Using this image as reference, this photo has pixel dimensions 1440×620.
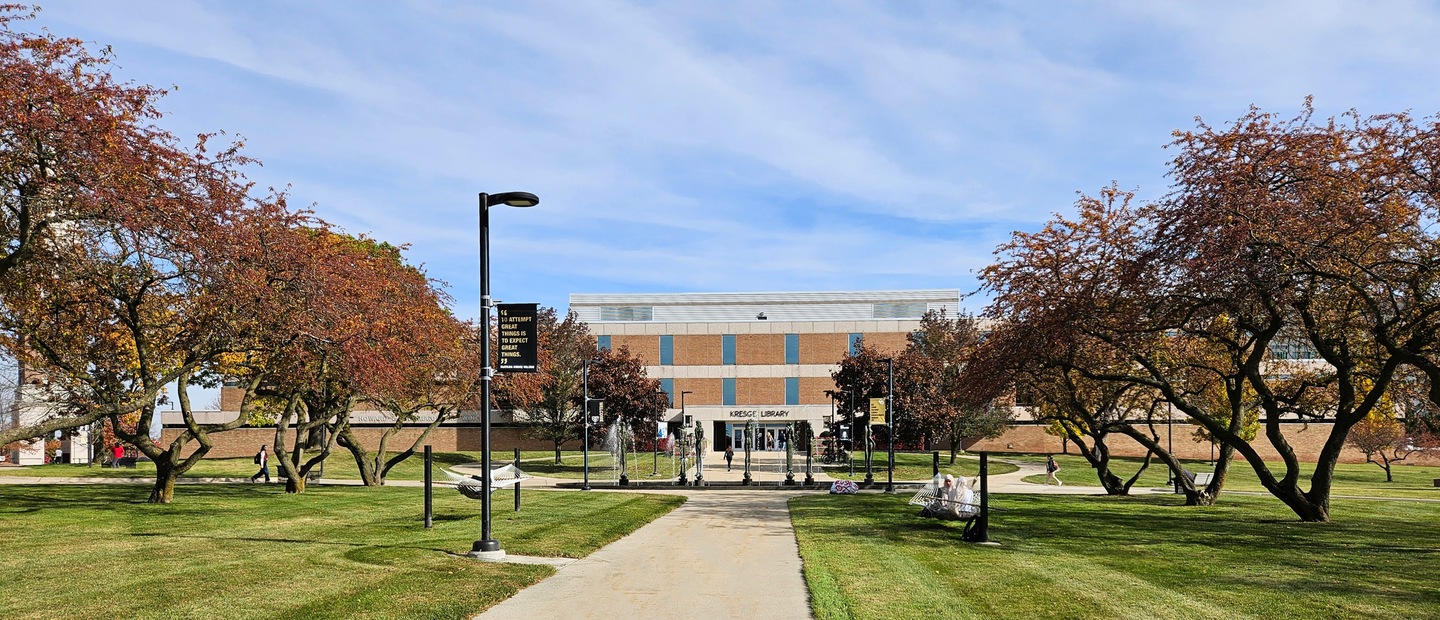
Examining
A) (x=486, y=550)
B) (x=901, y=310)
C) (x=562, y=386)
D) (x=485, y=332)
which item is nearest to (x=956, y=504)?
(x=486, y=550)

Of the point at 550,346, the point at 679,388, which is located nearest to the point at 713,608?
the point at 550,346

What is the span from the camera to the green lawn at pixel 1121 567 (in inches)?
390

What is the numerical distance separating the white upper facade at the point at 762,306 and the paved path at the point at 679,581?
58839mm

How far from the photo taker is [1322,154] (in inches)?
789

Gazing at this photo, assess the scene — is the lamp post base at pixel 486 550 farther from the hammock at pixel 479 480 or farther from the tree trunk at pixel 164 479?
the tree trunk at pixel 164 479

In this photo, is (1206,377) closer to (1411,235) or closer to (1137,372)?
(1137,372)

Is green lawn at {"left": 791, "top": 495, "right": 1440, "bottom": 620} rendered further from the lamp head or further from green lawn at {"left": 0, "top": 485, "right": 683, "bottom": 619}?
the lamp head

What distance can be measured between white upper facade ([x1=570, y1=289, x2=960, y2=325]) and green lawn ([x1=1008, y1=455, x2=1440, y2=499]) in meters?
15.1

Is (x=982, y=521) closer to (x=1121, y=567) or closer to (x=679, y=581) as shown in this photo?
(x=1121, y=567)

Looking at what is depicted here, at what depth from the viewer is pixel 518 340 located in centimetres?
1508

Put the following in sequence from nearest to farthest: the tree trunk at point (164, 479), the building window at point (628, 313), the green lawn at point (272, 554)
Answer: the green lawn at point (272, 554)
the tree trunk at point (164, 479)
the building window at point (628, 313)

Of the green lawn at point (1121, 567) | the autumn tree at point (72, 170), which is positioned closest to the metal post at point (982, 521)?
the green lawn at point (1121, 567)

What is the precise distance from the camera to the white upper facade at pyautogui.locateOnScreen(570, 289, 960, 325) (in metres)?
76.9

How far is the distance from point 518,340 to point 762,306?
207 ft
